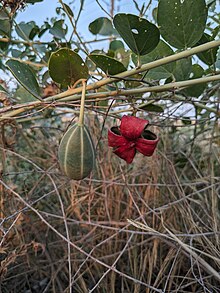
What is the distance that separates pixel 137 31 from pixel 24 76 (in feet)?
0.62

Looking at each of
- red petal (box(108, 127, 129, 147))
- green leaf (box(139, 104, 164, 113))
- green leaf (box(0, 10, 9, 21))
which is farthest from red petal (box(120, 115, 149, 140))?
green leaf (box(0, 10, 9, 21))

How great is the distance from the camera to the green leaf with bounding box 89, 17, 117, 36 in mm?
974

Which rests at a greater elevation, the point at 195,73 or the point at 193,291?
the point at 195,73

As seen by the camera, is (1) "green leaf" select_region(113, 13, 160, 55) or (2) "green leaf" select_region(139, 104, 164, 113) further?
(2) "green leaf" select_region(139, 104, 164, 113)

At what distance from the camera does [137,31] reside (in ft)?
1.70

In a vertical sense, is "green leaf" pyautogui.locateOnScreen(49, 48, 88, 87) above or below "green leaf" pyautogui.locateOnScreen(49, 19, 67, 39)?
below

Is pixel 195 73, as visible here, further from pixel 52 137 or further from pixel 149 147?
pixel 52 137

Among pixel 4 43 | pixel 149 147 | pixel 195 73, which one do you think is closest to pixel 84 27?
pixel 4 43

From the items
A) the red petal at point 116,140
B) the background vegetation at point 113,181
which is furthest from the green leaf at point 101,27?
the red petal at point 116,140

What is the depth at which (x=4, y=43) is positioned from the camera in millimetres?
958

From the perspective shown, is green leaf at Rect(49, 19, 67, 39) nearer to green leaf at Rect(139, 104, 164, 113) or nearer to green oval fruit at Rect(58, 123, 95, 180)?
green leaf at Rect(139, 104, 164, 113)

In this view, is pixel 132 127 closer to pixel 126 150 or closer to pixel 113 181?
pixel 126 150

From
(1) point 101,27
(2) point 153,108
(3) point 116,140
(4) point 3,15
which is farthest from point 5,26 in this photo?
(3) point 116,140

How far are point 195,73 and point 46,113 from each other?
37 centimetres
